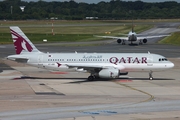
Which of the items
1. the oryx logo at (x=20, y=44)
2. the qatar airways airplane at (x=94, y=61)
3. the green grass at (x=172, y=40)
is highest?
the oryx logo at (x=20, y=44)

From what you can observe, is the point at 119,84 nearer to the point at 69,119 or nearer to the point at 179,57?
the point at 69,119

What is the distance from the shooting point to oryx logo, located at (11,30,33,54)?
182ft

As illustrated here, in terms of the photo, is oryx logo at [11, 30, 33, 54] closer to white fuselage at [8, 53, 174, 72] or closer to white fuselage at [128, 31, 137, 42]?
white fuselage at [8, 53, 174, 72]

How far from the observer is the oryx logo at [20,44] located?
55.6 meters

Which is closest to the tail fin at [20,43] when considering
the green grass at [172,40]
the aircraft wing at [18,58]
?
the aircraft wing at [18,58]

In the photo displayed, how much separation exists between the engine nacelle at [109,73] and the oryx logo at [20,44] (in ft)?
28.8

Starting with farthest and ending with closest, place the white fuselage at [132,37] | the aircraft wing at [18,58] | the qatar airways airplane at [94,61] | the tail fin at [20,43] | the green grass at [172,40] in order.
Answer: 1. the green grass at [172,40]
2. the white fuselage at [132,37]
3. the tail fin at [20,43]
4. the aircraft wing at [18,58]
5. the qatar airways airplane at [94,61]

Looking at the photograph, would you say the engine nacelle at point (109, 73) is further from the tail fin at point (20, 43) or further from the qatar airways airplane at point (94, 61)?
A: the tail fin at point (20, 43)

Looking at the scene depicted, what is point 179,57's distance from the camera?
83062mm

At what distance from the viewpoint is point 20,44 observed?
5572 cm

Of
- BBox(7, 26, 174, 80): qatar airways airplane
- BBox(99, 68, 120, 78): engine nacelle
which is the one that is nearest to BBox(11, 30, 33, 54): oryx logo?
BBox(7, 26, 174, 80): qatar airways airplane

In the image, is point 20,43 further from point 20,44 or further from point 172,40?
point 172,40

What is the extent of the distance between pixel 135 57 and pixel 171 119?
22.6m

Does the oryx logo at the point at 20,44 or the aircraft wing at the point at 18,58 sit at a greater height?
the oryx logo at the point at 20,44
